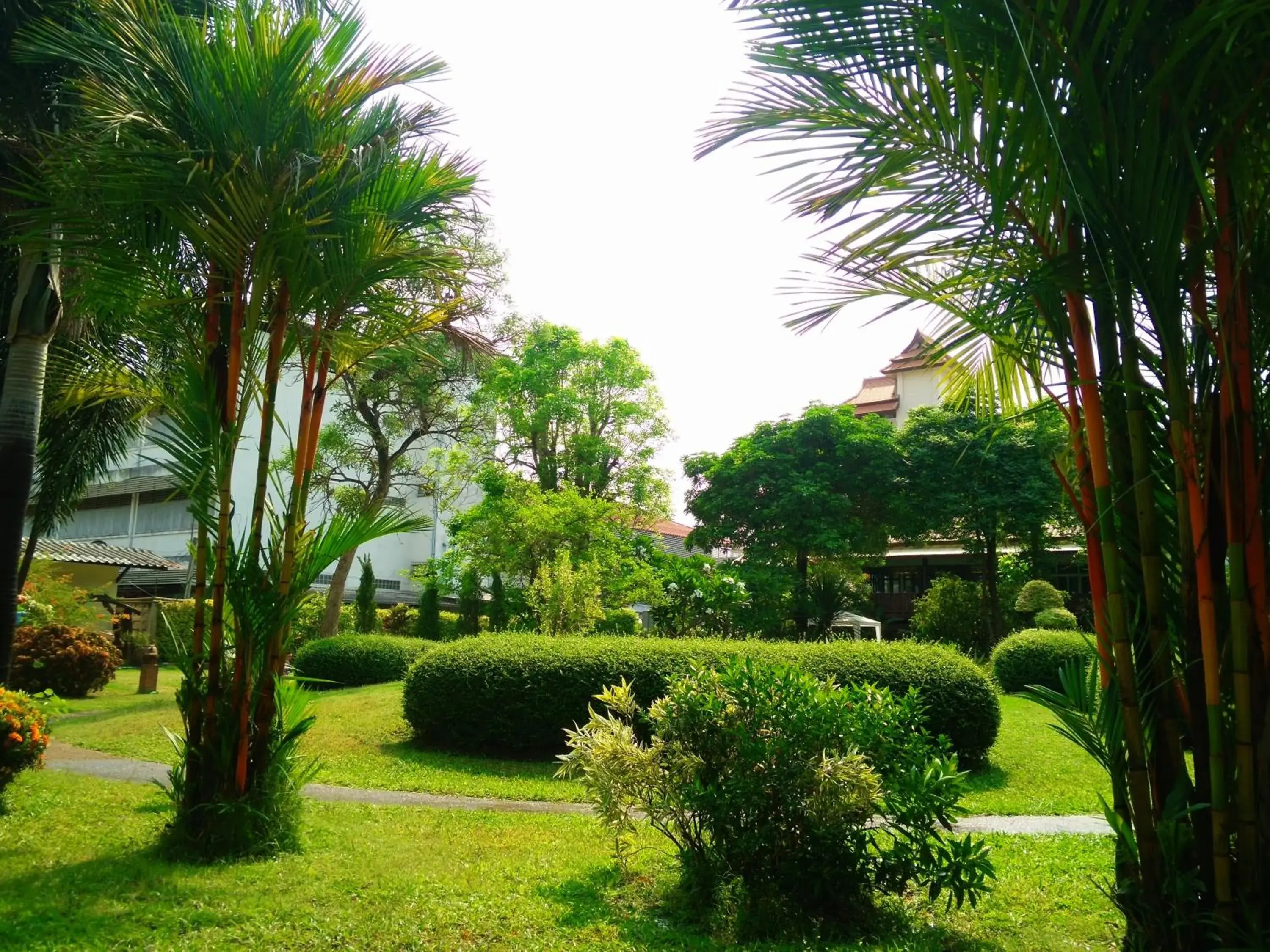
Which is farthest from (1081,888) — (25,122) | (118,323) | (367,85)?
(25,122)

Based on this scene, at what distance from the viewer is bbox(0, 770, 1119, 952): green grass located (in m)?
4.39

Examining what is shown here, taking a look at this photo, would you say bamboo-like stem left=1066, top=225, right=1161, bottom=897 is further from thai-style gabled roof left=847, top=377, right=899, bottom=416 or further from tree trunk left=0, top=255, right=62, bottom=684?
thai-style gabled roof left=847, top=377, right=899, bottom=416

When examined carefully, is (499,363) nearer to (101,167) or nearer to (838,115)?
(101,167)

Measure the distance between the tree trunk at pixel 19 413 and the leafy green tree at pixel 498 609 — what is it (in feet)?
54.5

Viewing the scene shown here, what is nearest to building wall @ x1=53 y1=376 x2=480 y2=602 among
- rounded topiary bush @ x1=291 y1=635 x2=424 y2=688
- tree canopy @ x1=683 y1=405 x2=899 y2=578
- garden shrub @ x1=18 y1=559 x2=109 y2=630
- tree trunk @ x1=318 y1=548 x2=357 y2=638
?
tree trunk @ x1=318 y1=548 x2=357 y2=638

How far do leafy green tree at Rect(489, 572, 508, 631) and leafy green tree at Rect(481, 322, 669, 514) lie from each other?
420cm

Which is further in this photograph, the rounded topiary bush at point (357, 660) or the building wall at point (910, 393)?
the building wall at point (910, 393)

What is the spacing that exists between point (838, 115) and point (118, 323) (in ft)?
21.9

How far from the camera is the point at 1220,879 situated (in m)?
2.97

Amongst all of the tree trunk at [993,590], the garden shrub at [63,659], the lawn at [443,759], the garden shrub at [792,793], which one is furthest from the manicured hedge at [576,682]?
the tree trunk at [993,590]

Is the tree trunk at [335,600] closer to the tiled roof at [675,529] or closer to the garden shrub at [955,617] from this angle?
the garden shrub at [955,617]

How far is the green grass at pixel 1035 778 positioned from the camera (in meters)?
9.19

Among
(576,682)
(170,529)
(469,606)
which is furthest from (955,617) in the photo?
(170,529)

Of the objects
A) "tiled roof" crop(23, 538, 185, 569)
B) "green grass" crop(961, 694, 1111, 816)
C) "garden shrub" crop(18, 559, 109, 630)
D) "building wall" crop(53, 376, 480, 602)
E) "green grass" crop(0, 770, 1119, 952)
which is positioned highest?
"building wall" crop(53, 376, 480, 602)
